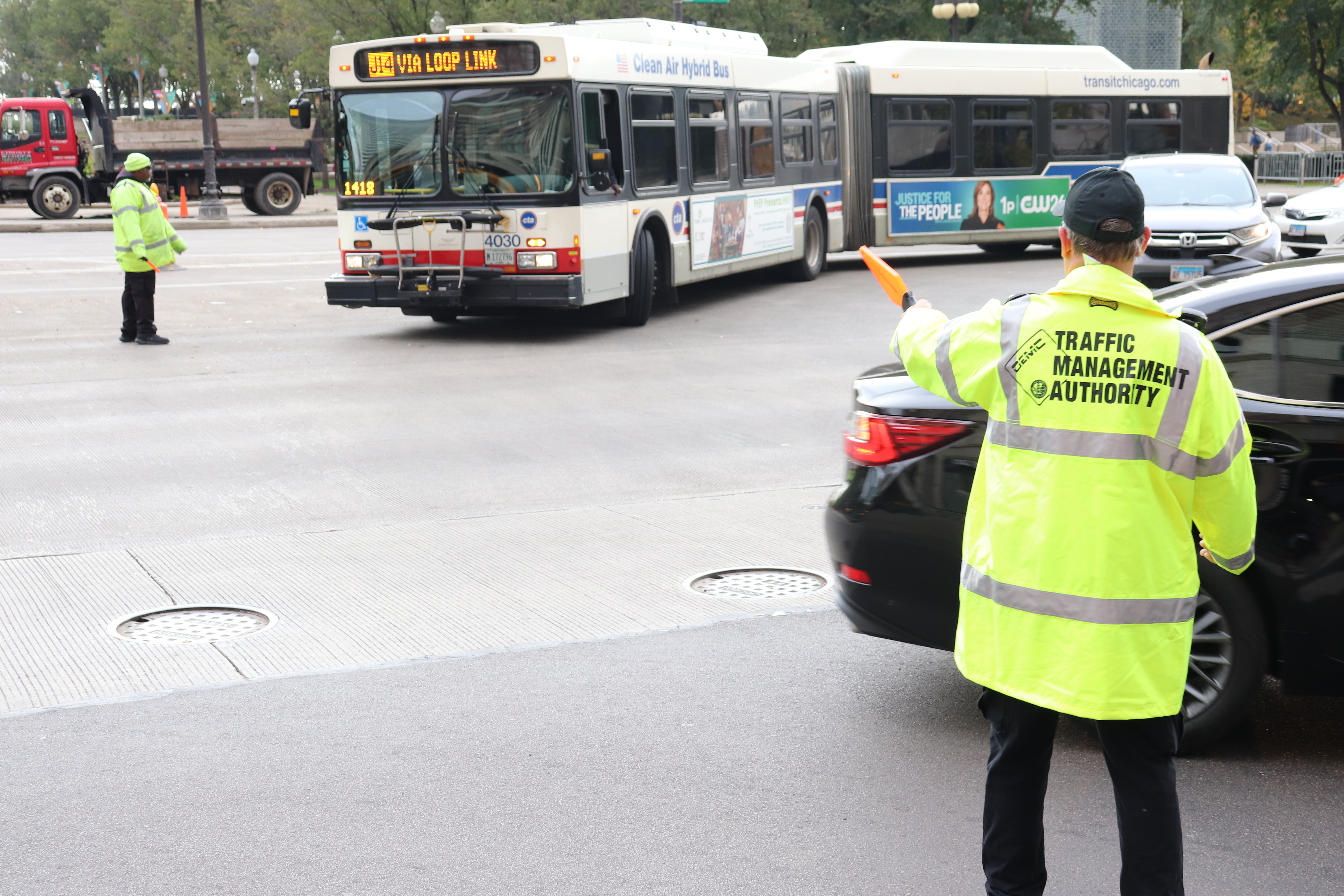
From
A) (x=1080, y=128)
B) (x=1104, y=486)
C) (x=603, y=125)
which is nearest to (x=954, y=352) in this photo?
(x=1104, y=486)

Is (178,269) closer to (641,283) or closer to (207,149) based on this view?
(641,283)

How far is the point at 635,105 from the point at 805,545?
972 centimetres

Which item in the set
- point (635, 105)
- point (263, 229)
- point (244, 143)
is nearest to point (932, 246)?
point (635, 105)

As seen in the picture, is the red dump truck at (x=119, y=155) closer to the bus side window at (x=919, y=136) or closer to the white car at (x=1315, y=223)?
the bus side window at (x=919, y=136)

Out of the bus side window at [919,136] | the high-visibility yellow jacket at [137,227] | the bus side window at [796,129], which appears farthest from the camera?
the bus side window at [919,136]

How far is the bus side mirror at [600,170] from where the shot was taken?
48.3 feet

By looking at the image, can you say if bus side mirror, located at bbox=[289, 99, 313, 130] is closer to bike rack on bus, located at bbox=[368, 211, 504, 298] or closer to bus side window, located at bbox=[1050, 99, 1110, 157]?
bike rack on bus, located at bbox=[368, 211, 504, 298]

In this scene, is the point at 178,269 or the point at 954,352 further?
the point at 178,269

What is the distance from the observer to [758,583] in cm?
658

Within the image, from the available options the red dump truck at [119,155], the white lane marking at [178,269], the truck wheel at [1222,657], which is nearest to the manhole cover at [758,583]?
the truck wheel at [1222,657]

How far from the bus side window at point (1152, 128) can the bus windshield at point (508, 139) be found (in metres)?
14.3

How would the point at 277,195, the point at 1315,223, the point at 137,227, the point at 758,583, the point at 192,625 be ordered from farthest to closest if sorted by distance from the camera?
the point at 277,195, the point at 1315,223, the point at 137,227, the point at 758,583, the point at 192,625

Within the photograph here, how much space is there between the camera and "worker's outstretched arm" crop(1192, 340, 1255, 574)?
9.63 feet

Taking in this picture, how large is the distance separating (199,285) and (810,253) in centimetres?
873
